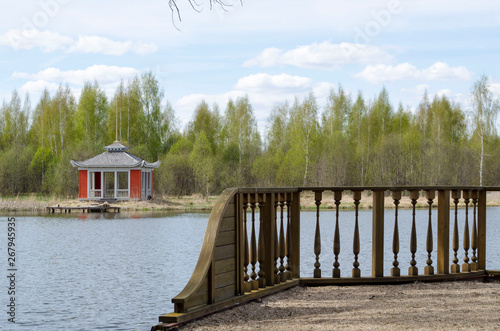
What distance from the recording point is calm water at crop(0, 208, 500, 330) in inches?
295

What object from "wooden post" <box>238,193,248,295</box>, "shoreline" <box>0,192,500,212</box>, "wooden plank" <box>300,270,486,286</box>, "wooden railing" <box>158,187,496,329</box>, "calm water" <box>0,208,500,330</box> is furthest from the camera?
"shoreline" <box>0,192,500,212</box>

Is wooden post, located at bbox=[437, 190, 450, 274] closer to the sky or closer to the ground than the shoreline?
closer to the sky

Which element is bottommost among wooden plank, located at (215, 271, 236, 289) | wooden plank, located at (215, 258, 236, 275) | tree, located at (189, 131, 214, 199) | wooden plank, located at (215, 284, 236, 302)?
wooden plank, located at (215, 284, 236, 302)

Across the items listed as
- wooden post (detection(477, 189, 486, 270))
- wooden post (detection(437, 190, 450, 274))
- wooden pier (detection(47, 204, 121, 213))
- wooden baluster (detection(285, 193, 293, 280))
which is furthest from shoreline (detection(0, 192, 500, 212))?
wooden baluster (detection(285, 193, 293, 280))

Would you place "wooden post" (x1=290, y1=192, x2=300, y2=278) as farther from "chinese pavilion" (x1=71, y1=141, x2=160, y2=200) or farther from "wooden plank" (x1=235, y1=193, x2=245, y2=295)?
"chinese pavilion" (x1=71, y1=141, x2=160, y2=200)

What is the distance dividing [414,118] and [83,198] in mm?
25994

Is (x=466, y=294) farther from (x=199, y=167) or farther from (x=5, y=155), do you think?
(x=5, y=155)

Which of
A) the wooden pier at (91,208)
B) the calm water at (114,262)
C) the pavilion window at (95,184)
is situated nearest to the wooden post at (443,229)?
the calm water at (114,262)

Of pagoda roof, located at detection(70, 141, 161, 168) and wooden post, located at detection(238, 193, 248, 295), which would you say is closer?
wooden post, located at detection(238, 193, 248, 295)

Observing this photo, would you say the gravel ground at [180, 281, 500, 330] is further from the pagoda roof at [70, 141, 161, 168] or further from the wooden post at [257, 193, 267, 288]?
the pagoda roof at [70, 141, 161, 168]

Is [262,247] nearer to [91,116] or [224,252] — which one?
[224,252]

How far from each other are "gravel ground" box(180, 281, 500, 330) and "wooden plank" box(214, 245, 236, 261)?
1.21 feet

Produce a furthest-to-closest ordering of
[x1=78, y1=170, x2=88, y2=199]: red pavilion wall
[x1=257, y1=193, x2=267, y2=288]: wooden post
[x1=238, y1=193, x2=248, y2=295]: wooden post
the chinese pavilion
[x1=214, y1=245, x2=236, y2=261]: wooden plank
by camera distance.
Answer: [x1=78, y1=170, x2=88, y2=199]: red pavilion wall < the chinese pavilion < [x1=257, y1=193, x2=267, y2=288]: wooden post < [x1=238, y1=193, x2=248, y2=295]: wooden post < [x1=214, y1=245, x2=236, y2=261]: wooden plank

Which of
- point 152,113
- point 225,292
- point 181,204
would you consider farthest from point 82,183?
point 225,292
